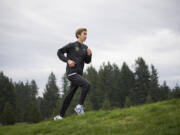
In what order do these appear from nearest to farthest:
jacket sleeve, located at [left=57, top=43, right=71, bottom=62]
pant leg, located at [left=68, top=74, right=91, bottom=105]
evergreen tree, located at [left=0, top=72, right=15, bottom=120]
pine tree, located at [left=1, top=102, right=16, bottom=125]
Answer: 1. pant leg, located at [left=68, top=74, right=91, bottom=105]
2. jacket sleeve, located at [left=57, top=43, right=71, bottom=62]
3. pine tree, located at [left=1, top=102, right=16, bottom=125]
4. evergreen tree, located at [left=0, top=72, right=15, bottom=120]

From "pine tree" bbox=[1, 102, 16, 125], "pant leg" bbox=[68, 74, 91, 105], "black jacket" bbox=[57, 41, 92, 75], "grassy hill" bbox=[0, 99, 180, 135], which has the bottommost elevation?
"pine tree" bbox=[1, 102, 16, 125]

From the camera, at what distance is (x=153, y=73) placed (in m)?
92.8

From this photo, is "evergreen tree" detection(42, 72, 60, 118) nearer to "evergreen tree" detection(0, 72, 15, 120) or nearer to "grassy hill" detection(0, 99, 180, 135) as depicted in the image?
"evergreen tree" detection(0, 72, 15, 120)

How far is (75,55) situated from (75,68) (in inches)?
21.8

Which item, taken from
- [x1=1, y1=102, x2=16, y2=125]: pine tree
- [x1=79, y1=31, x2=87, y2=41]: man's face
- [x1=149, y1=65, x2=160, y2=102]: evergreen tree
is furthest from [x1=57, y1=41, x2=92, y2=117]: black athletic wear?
[x1=149, y1=65, x2=160, y2=102]: evergreen tree

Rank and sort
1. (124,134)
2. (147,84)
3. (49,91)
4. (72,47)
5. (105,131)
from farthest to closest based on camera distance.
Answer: (49,91) → (147,84) → (72,47) → (105,131) → (124,134)

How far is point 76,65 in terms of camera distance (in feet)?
26.6

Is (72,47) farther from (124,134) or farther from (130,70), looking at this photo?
(130,70)

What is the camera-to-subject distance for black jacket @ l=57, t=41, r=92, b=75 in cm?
815

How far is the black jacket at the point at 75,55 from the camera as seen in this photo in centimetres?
815

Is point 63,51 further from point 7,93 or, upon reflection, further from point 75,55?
point 7,93

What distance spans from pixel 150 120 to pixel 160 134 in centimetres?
96

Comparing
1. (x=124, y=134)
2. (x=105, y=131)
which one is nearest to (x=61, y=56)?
(x=105, y=131)

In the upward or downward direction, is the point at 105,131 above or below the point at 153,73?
below
